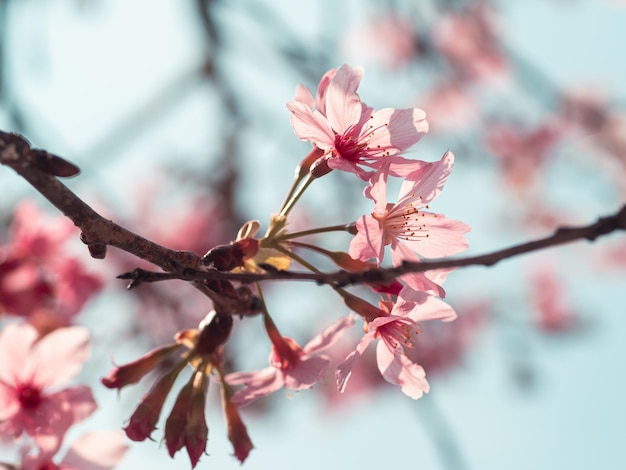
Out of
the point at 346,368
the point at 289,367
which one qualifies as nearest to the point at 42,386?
the point at 289,367

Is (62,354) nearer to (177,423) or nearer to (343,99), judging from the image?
(177,423)

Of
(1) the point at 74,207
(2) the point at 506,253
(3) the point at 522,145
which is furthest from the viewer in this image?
(3) the point at 522,145

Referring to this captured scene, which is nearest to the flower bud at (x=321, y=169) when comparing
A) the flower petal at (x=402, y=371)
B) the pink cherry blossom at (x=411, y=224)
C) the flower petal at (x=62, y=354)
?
the pink cherry blossom at (x=411, y=224)

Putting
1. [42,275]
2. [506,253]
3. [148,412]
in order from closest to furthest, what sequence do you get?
[506,253] < [148,412] < [42,275]

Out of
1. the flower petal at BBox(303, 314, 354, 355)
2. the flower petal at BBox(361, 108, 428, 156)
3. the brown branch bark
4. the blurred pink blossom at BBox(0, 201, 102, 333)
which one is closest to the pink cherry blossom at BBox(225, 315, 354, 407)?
the flower petal at BBox(303, 314, 354, 355)

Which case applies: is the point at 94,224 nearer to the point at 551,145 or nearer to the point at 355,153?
the point at 355,153

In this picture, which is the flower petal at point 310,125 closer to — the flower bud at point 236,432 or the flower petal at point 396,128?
the flower petal at point 396,128
